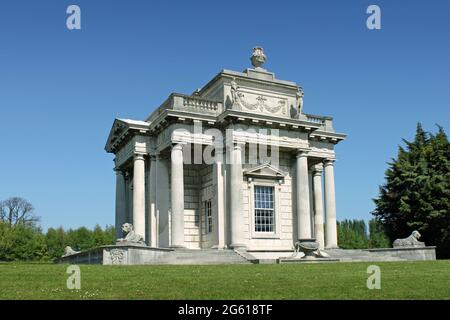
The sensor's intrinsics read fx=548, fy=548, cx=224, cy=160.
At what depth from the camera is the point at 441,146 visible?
1877 inches

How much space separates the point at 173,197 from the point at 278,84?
10777 millimetres

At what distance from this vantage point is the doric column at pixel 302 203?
1406 inches

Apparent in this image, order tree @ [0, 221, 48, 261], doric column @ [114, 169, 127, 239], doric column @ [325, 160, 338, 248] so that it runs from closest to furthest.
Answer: doric column @ [325, 160, 338, 248]
doric column @ [114, 169, 127, 239]
tree @ [0, 221, 48, 261]

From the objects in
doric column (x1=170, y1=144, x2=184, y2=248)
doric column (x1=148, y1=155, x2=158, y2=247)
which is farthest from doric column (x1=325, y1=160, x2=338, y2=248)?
doric column (x1=148, y1=155, x2=158, y2=247)

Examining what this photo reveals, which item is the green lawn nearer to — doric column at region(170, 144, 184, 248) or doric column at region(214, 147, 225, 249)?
doric column at region(170, 144, 184, 248)

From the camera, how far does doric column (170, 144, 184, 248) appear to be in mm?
32375

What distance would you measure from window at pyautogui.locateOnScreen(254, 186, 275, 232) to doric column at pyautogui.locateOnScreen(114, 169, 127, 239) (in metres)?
11.1

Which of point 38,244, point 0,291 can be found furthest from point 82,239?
point 0,291

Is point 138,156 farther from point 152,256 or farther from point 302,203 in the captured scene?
point 302,203

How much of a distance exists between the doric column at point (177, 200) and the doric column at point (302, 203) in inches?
317

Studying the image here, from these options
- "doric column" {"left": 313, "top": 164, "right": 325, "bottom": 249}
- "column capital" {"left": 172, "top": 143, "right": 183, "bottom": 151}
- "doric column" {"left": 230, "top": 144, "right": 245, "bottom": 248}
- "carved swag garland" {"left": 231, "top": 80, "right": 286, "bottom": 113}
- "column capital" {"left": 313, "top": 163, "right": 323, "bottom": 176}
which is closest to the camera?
"doric column" {"left": 230, "top": 144, "right": 245, "bottom": 248}

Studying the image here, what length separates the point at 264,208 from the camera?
118ft

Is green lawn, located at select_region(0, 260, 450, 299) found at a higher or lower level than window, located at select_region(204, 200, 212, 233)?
lower
